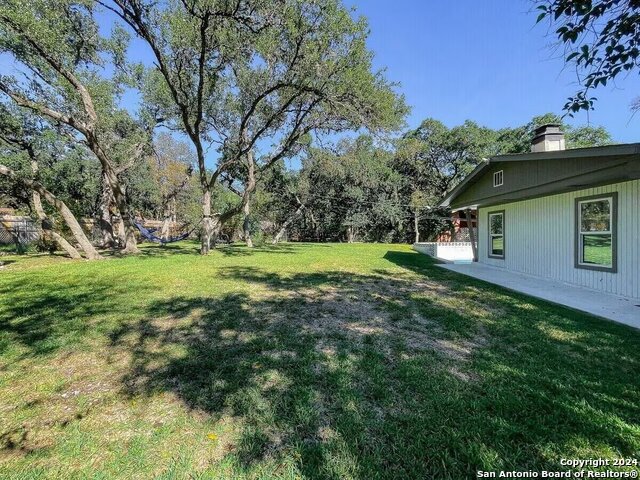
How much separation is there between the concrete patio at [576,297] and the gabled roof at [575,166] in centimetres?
188

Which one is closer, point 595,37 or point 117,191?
point 595,37

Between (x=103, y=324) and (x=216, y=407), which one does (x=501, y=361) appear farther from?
(x=103, y=324)

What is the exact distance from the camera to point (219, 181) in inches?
798

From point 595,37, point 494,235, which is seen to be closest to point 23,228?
point 494,235

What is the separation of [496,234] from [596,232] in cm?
368

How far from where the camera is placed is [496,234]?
9.58 metres

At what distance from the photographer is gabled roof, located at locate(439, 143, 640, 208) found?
4551mm

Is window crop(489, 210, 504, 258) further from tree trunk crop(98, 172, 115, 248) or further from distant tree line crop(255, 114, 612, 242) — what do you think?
tree trunk crop(98, 172, 115, 248)

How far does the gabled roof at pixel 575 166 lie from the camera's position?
4.55 m

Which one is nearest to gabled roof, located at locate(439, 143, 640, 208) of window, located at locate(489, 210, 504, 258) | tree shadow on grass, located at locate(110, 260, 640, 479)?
window, located at locate(489, 210, 504, 258)

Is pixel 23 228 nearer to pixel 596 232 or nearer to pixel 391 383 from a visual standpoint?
pixel 391 383

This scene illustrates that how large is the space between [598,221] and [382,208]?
55.9 feet

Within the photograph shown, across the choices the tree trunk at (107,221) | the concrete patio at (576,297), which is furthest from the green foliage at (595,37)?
the tree trunk at (107,221)

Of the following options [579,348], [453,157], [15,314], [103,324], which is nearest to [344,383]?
[579,348]
